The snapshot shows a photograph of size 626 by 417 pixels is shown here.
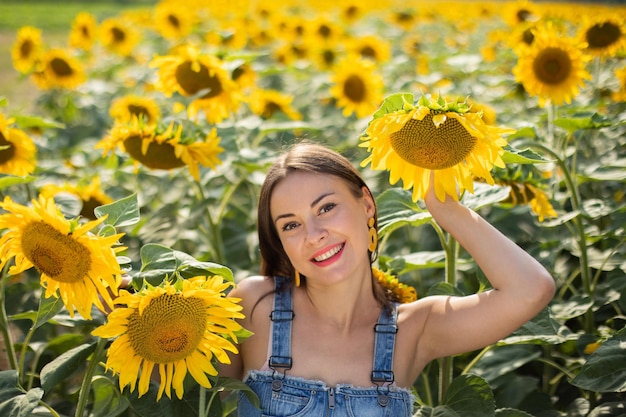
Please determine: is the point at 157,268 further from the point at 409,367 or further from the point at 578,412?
the point at 578,412

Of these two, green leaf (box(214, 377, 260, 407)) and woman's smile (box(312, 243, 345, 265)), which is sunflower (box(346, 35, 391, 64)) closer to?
woman's smile (box(312, 243, 345, 265))

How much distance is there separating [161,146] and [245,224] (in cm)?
89

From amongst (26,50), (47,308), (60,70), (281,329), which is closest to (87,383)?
(47,308)

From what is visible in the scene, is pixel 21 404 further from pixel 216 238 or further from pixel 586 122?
pixel 586 122

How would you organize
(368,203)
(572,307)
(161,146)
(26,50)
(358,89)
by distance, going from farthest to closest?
(26,50), (358,89), (161,146), (572,307), (368,203)

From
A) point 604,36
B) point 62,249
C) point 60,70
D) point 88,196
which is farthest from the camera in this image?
point 60,70

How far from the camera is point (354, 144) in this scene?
10.7 ft

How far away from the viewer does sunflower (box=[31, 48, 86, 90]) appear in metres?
4.06

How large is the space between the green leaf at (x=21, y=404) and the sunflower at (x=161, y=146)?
2.56ft

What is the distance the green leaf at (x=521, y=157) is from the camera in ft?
5.27

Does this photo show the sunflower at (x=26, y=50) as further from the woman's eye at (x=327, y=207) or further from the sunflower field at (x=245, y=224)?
the woman's eye at (x=327, y=207)

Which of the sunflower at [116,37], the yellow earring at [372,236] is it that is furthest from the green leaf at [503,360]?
the sunflower at [116,37]

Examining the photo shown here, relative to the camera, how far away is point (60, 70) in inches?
160

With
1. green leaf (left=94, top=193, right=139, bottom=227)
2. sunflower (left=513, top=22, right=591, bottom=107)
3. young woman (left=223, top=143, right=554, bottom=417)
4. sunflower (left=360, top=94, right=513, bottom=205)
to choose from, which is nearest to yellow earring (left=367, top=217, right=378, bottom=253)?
young woman (left=223, top=143, right=554, bottom=417)
